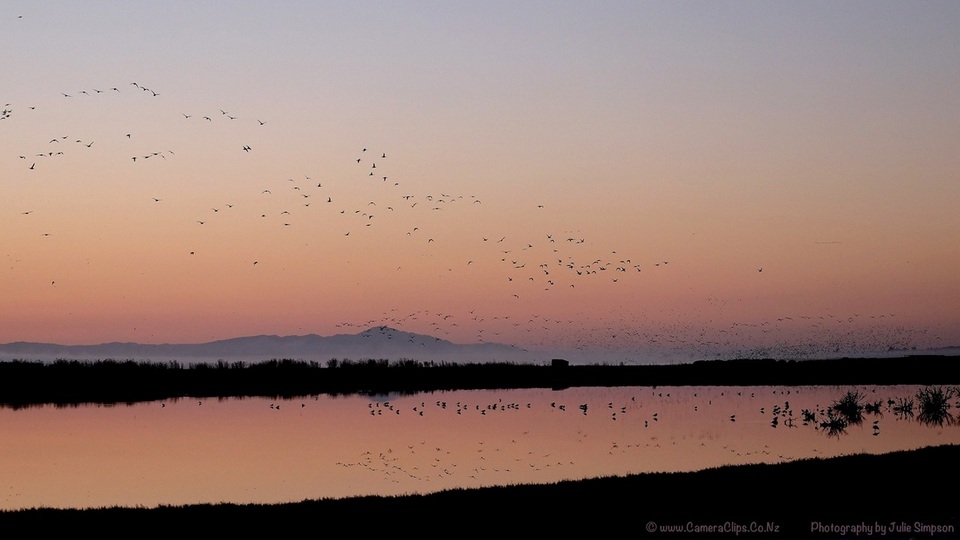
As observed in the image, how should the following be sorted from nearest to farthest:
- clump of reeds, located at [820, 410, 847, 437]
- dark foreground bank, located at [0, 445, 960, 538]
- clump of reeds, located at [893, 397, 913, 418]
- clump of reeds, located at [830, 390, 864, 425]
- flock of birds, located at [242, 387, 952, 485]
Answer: dark foreground bank, located at [0, 445, 960, 538] → flock of birds, located at [242, 387, 952, 485] → clump of reeds, located at [820, 410, 847, 437] → clump of reeds, located at [830, 390, 864, 425] → clump of reeds, located at [893, 397, 913, 418]

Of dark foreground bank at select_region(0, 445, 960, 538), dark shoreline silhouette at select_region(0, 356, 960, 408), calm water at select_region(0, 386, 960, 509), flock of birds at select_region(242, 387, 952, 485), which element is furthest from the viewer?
dark shoreline silhouette at select_region(0, 356, 960, 408)

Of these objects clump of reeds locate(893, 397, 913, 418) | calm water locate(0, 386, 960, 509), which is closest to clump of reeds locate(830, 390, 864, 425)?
calm water locate(0, 386, 960, 509)

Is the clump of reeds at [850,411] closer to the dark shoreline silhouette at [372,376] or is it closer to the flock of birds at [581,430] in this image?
the flock of birds at [581,430]

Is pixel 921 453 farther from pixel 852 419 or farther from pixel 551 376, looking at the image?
pixel 551 376

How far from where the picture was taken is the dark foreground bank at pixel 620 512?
58.4ft

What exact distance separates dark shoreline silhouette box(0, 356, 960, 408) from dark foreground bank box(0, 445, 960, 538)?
41312 mm

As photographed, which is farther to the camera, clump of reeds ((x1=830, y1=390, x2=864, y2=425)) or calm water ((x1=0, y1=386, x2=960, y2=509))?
clump of reeds ((x1=830, y1=390, x2=864, y2=425))

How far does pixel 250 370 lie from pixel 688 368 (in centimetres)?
4200

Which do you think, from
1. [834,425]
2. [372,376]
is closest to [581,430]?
[834,425]

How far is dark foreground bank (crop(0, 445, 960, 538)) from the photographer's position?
17797 millimetres

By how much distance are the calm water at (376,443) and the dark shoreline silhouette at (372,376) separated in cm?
831

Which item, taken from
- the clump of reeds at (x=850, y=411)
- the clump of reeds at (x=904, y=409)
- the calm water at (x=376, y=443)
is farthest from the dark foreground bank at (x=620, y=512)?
the clump of reeds at (x=904, y=409)

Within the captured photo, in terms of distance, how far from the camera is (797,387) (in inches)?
2884

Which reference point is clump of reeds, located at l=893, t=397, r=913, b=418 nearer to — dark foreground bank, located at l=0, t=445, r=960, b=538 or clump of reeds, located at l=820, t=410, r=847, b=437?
clump of reeds, located at l=820, t=410, r=847, b=437
